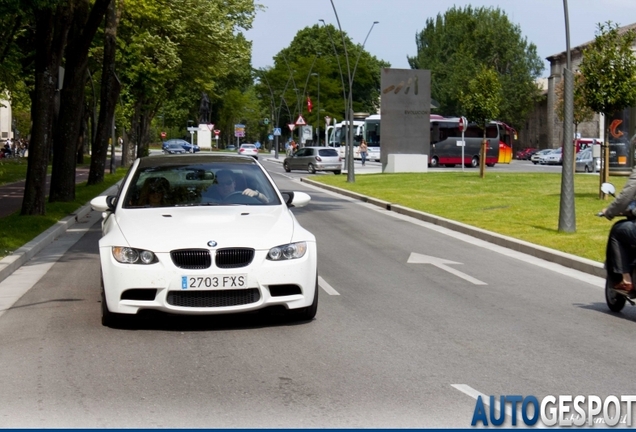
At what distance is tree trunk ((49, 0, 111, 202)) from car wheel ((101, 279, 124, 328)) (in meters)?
15.9

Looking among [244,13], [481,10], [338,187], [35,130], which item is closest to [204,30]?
[244,13]

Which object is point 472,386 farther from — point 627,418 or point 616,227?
point 616,227

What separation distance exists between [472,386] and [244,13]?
191 ft

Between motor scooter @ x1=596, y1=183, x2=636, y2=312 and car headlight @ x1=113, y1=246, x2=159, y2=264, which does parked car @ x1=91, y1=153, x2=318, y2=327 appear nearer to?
car headlight @ x1=113, y1=246, x2=159, y2=264

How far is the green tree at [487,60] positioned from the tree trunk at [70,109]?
3044 inches

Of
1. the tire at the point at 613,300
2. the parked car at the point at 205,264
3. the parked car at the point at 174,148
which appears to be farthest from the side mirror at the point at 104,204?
the parked car at the point at 174,148

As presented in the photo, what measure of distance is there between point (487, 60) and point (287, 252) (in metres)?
98.2

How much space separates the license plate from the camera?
27.3ft

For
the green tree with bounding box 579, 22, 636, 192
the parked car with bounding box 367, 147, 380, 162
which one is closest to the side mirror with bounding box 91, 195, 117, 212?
the green tree with bounding box 579, 22, 636, 192

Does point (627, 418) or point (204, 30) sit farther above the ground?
point (204, 30)

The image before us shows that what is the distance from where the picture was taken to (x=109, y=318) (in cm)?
873

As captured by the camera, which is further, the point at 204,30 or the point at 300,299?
the point at 204,30

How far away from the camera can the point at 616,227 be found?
376 inches

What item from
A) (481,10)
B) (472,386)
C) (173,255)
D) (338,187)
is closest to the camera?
(472,386)
